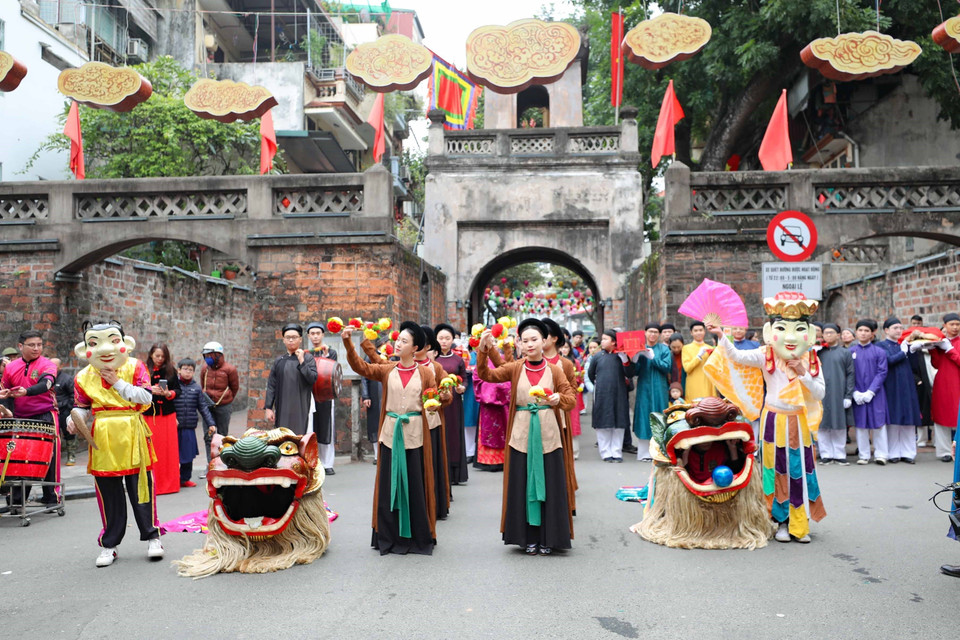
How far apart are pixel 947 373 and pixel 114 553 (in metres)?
9.51

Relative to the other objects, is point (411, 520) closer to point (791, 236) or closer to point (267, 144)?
point (791, 236)

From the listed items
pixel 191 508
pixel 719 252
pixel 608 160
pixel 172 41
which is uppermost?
pixel 172 41

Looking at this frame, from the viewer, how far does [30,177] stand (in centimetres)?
2061

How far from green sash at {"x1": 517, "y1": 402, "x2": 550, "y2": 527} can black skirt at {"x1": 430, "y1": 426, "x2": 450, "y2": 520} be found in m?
1.10

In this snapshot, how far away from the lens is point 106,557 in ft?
18.4

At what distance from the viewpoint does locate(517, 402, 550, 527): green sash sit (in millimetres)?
5762

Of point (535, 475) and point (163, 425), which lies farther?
point (163, 425)

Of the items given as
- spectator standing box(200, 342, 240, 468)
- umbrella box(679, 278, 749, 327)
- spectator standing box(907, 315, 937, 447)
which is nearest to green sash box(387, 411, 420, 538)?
umbrella box(679, 278, 749, 327)

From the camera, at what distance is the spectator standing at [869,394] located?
998 centimetres

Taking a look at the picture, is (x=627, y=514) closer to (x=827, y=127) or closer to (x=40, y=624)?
(x=40, y=624)

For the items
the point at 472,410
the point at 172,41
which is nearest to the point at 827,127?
the point at 472,410

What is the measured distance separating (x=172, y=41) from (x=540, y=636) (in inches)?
1040

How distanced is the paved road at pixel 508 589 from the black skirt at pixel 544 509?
14cm

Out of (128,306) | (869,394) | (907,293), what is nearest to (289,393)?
(128,306)
